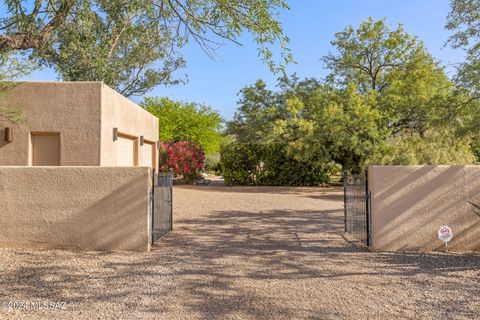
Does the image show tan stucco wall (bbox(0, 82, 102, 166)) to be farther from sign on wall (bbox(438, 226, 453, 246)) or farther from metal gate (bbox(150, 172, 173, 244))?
sign on wall (bbox(438, 226, 453, 246))

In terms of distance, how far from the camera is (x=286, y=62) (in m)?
6.22

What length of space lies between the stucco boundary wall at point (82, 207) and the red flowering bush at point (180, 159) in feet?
50.2

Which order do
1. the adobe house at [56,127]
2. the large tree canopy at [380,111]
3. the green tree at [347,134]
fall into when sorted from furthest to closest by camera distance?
1. the green tree at [347,134]
2. the large tree canopy at [380,111]
3. the adobe house at [56,127]

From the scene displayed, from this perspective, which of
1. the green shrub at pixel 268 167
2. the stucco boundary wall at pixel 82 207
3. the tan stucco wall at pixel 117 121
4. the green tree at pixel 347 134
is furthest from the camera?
the green shrub at pixel 268 167

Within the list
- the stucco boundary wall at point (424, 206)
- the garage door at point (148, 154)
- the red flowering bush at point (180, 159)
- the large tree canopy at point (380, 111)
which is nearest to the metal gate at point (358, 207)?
the stucco boundary wall at point (424, 206)

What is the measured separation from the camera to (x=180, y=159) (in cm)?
2252

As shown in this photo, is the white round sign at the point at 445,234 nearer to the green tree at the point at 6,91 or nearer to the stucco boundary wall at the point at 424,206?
the stucco boundary wall at the point at 424,206

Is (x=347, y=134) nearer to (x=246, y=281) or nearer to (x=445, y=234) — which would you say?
(x=445, y=234)

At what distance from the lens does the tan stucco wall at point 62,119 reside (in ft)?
34.4

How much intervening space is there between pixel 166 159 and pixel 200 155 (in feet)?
7.03

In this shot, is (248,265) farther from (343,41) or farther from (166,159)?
(343,41)

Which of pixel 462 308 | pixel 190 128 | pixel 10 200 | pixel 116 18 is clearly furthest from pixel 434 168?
pixel 190 128

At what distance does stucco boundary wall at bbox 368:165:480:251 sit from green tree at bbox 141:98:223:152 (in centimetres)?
2248

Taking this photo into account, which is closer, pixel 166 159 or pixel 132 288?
pixel 132 288
